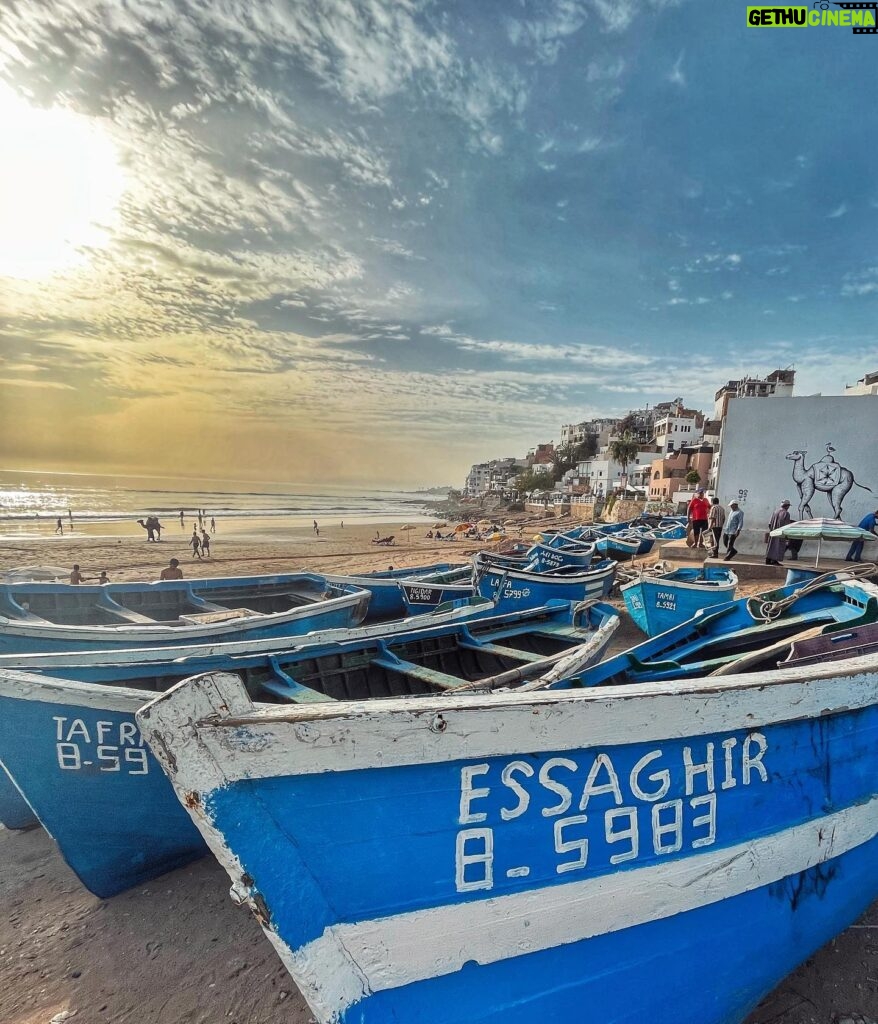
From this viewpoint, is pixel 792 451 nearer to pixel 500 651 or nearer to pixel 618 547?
pixel 618 547

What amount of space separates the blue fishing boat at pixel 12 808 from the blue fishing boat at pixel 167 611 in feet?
4.99

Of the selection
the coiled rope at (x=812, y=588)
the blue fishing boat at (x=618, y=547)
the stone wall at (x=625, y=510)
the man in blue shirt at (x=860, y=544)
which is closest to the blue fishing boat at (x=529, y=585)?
the coiled rope at (x=812, y=588)

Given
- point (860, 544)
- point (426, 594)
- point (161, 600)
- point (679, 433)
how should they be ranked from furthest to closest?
point (679, 433), point (860, 544), point (426, 594), point (161, 600)

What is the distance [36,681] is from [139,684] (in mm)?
1183

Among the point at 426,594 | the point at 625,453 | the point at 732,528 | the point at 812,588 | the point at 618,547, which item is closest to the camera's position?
the point at 812,588

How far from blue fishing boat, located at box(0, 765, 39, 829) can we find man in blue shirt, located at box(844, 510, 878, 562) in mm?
16865

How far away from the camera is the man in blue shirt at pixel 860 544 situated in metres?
13.1

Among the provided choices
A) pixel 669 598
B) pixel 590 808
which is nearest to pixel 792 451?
pixel 669 598

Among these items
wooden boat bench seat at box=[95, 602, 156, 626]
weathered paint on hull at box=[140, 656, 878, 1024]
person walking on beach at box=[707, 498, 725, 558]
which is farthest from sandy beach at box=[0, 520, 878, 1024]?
person walking on beach at box=[707, 498, 725, 558]

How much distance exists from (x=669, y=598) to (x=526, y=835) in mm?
7763

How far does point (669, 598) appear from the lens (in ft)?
29.0

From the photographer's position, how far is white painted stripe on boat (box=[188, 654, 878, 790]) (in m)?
1.76

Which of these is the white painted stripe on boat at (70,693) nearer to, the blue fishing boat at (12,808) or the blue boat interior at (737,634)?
the blue fishing boat at (12,808)

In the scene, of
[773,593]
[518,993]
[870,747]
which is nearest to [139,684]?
[518,993]
